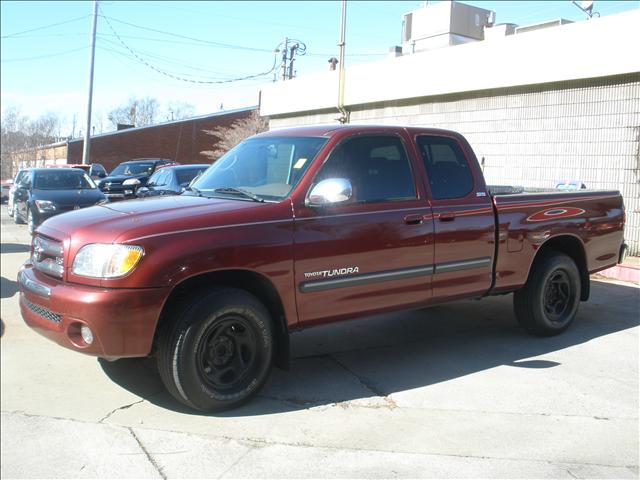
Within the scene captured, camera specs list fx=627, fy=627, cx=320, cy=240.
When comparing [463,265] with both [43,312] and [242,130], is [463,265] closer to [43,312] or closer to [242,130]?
[43,312]

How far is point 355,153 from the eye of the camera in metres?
5.20

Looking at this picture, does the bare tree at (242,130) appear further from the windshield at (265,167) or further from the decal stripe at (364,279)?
the decal stripe at (364,279)

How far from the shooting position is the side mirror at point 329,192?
4613 millimetres

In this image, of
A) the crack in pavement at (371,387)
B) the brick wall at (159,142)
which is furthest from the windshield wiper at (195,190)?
the brick wall at (159,142)

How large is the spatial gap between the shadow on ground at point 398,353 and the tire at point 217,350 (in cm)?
Answer: 19

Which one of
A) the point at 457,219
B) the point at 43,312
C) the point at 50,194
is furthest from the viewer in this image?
the point at 50,194

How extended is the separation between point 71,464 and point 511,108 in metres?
11.9

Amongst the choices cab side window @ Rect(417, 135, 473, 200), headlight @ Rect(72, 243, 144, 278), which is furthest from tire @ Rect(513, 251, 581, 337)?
headlight @ Rect(72, 243, 144, 278)

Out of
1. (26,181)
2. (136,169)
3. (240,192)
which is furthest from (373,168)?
(136,169)

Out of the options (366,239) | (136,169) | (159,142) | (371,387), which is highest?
(159,142)

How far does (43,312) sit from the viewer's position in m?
4.21

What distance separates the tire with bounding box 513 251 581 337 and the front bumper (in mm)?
3912

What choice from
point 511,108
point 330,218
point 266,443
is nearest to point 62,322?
point 266,443

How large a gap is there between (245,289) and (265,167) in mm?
1186
